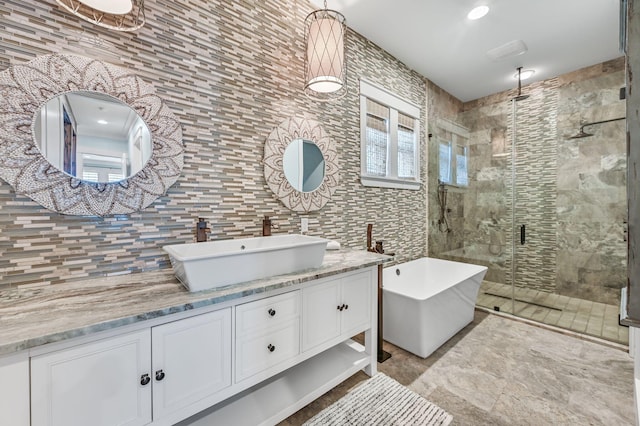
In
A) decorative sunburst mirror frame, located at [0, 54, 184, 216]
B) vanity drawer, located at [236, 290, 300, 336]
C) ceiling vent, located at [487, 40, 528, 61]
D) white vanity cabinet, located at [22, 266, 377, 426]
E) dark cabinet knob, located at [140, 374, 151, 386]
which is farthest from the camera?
ceiling vent, located at [487, 40, 528, 61]

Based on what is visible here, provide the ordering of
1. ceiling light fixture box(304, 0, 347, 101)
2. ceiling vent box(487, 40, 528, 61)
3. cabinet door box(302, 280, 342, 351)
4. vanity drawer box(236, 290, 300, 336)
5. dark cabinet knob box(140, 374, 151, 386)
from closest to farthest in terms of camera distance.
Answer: dark cabinet knob box(140, 374, 151, 386) < vanity drawer box(236, 290, 300, 336) < cabinet door box(302, 280, 342, 351) < ceiling light fixture box(304, 0, 347, 101) < ceiling vent box(487, 40, 528, 61)

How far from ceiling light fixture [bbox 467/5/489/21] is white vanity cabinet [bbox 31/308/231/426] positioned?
292 centimetres

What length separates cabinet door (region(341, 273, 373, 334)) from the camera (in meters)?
1.68

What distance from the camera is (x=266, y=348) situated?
133cm

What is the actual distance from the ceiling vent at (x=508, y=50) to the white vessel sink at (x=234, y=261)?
285 centimetres

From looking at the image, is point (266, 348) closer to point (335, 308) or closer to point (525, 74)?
point (335, 308)

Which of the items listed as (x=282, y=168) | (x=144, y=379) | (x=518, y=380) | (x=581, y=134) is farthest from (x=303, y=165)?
(x=581, y=134)

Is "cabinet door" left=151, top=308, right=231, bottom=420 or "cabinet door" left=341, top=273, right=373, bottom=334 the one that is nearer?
"cabinet door" left=151, top=308, right=231, bottom=420

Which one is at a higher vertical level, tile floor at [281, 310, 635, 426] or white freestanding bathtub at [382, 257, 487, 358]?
white freestanding bathtub at [382, 257, 487, 358]

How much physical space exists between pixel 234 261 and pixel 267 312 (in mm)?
313

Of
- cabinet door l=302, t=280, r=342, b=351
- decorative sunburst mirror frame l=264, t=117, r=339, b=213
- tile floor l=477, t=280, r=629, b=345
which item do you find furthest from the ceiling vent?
cabinet door l=302, t=280, r=342, b=351

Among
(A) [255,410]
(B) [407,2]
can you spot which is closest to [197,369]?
(A) [255,410]

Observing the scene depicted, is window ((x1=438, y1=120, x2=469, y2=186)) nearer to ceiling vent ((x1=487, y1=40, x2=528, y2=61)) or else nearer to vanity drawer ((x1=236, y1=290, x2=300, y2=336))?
ceiling vent ((x1=487, y1=40, x2=528, y2=61))

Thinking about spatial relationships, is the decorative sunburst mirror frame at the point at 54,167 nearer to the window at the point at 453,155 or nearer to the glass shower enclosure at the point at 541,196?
the glass shower enclosure at the point at 541,196
